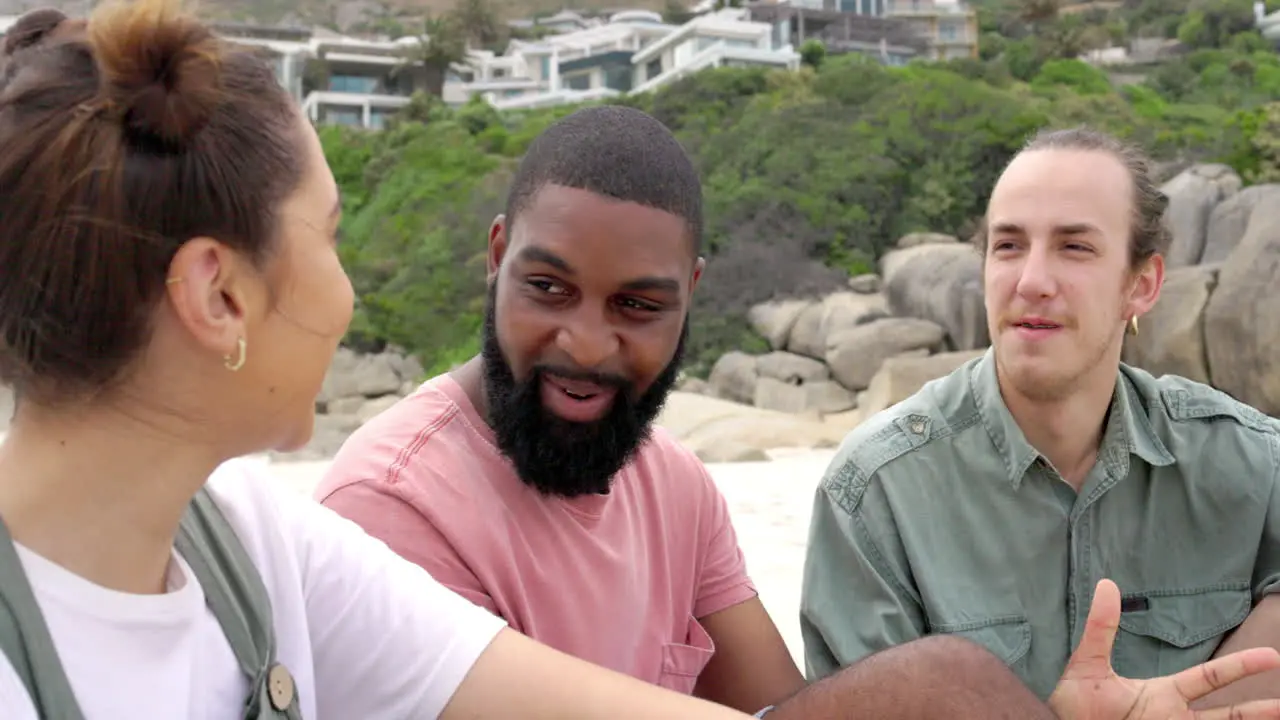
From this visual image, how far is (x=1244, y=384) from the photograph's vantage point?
11.9 meters

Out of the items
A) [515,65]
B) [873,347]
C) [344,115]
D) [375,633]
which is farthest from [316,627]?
[515,65]

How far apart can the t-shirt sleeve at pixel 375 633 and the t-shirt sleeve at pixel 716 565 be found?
0.87 meters

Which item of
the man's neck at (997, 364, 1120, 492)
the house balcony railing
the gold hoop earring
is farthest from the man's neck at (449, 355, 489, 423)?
the house balcony railing

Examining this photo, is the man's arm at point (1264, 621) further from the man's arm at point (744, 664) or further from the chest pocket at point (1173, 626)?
the man's arm at point (744, 664)

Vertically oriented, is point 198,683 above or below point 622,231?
below

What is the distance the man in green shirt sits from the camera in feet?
8.56

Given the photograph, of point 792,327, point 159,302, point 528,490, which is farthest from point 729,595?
point 792,327

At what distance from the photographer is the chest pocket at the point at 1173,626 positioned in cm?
264

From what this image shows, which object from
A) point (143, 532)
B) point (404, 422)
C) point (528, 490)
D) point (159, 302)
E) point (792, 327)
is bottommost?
point (792, 327)

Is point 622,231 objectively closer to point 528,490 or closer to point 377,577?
point 528,490

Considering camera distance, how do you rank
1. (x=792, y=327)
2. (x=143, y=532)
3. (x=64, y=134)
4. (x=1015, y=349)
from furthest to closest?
(x=792, y=327) → (x=1015, y=349) → (x=143, y=532) → (x=64, y=134)

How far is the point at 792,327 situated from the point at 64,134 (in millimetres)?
16890

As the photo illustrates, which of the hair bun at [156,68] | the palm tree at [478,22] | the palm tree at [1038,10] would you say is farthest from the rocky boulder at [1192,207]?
the palm tree at [478,22]

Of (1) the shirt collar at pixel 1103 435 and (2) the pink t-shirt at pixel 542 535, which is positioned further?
(1) the shirt collar at pixel 1103 435
